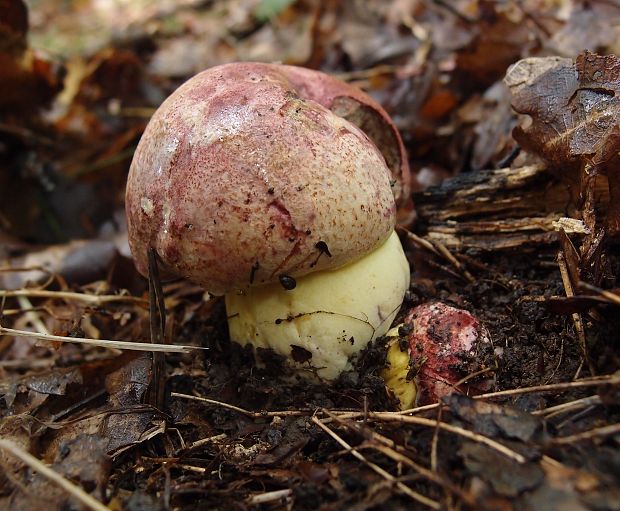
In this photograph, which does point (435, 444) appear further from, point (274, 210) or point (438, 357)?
point (274, 210)

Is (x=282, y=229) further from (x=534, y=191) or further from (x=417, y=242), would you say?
(x=534, y=191)

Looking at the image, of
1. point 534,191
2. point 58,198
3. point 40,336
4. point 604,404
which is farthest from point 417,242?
point 58,198

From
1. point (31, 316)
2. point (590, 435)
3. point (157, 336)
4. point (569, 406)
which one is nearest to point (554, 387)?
point (569, 406)

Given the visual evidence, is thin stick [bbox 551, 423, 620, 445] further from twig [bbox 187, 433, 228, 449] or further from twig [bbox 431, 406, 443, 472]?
twig [bbox 187, 433, 228, 449]

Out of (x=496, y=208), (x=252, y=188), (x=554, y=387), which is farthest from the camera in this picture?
(x=496, y=208)

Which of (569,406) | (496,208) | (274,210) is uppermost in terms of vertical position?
(274,210)

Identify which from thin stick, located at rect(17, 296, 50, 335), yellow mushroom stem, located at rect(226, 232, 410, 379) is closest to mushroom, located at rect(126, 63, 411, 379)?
yellow mushroom stem, located at rect(226, 232, 410, 379)
